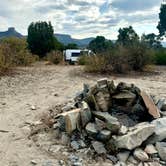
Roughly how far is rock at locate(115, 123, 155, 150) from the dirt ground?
1.05 metres

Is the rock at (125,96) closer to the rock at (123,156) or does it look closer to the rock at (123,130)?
the rock at (123,130)

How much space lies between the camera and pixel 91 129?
6.02 metres

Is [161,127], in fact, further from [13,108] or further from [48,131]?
[13,108]

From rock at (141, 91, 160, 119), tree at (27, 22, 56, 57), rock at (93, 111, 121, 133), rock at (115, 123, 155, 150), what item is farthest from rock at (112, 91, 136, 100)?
tree at (27, 22, 56, 57)

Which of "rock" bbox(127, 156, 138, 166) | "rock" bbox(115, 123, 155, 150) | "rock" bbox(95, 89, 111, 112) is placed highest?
"rock" bbox(95, 89, 111, 112)

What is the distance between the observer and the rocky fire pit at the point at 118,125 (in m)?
5.69

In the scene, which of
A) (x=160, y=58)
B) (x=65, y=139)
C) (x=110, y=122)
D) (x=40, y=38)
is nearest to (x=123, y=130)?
(x=110, y=122)

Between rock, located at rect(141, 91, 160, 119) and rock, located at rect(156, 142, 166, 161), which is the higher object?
rock, located at rect(141, 91, 160, 119)

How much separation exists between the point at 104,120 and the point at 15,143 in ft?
5.07

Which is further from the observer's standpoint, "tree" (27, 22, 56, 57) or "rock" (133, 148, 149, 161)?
"tree" (27, 22, 56, 57)

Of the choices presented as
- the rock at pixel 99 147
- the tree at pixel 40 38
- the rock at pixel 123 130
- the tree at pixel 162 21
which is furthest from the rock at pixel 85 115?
the tree at pixel 162 21

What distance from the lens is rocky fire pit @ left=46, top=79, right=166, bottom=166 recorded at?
5.69 m

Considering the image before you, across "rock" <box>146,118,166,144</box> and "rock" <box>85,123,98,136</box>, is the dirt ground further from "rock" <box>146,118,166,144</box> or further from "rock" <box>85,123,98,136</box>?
"rock" <box>146,118,166,144</box>

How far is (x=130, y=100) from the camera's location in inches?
271
